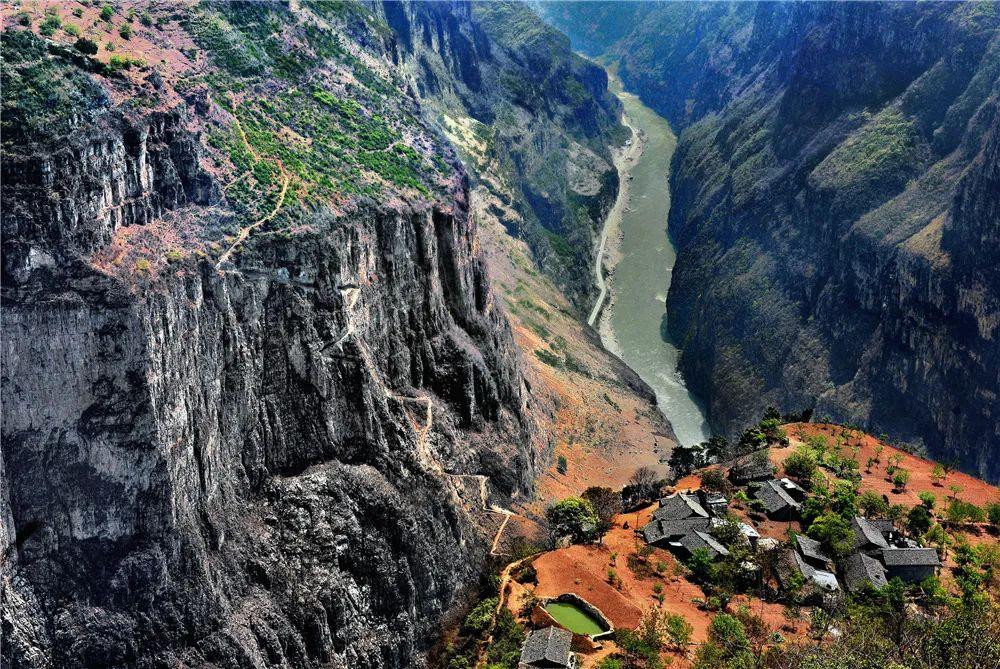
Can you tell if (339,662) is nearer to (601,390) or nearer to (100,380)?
(100,380)

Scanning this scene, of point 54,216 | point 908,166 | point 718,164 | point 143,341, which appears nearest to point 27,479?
point 143,341

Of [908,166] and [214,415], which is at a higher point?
[908,166]

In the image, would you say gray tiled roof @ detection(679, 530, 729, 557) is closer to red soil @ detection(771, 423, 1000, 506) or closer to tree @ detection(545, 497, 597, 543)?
tree @ detection(545, 497, 597, 543)

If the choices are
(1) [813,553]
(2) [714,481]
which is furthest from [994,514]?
(2) [714,481]

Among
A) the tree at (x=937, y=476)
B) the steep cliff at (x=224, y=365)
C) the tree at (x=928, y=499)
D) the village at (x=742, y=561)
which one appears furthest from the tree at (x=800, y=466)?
the steep cliff at (x=224, y=365)

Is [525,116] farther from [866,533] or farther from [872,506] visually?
[866,533]

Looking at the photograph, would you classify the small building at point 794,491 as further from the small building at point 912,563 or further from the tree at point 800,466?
the small building at point 912,563
